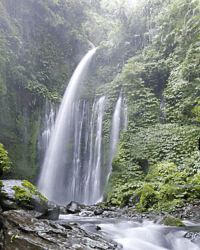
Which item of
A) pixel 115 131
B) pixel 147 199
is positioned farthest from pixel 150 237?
pixel 115 131

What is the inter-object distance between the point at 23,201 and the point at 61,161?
867 centimetres

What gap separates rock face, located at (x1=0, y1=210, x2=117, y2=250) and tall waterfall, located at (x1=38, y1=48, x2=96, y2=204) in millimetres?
8622

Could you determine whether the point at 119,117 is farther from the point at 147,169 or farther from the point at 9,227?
the point at 9,227

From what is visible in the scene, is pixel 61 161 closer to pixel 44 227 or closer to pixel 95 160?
pixel 95 160

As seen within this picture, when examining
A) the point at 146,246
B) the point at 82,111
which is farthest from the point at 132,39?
the point at 146,246

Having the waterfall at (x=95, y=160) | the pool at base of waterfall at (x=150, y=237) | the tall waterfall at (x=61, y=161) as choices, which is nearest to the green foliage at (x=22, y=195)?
the pool at base of waterfall at (x=150, y=237)

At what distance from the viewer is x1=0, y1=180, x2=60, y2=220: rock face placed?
3.90 m

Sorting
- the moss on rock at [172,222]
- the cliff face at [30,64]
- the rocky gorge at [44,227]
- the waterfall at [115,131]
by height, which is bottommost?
the moss on rock at [172,222]

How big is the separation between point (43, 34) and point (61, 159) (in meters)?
11.2

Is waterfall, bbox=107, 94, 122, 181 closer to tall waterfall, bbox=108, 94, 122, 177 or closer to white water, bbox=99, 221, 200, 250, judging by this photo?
tall waterfall, bbox=108, 94, 122, 177

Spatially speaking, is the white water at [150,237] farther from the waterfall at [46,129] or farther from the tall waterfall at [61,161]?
the waterfall at [46,129]

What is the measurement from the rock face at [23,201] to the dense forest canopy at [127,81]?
10.4ft

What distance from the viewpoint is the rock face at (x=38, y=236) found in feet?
7.30

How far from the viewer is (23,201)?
409cm
